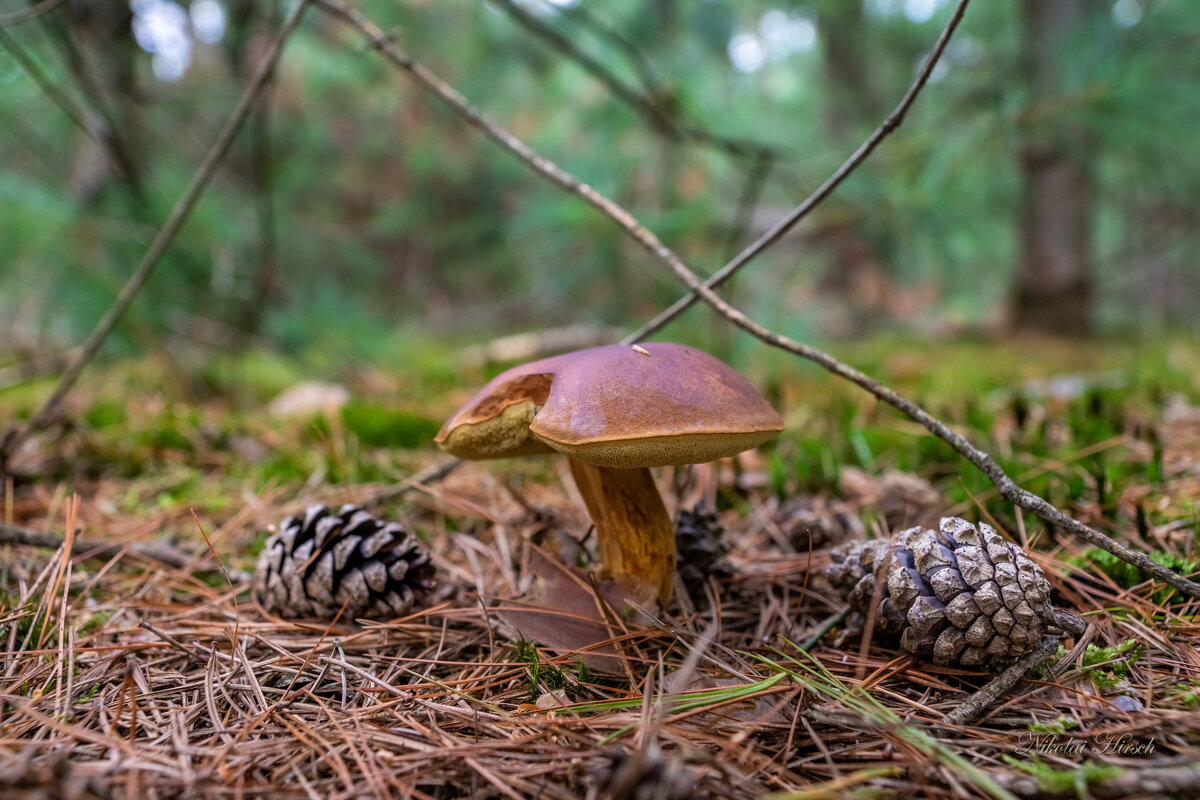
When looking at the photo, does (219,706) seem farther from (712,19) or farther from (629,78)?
(712,19)

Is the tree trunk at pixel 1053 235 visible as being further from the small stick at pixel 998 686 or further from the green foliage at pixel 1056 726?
the green foliage at pixel 1056 726

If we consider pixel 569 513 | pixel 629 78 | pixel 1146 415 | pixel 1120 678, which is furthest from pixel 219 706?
pixel 629 78

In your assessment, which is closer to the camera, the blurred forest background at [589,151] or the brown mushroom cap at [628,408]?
the brown mushroom cap at [628,408]

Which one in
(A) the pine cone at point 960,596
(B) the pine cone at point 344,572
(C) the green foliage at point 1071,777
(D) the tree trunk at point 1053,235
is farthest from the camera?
(D) the tree trunk at point 1053,235

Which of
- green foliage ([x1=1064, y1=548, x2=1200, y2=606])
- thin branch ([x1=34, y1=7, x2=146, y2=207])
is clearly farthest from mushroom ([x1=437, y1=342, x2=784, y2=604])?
thin branch ([x1=34, y1=7, x2=146, y2=207])

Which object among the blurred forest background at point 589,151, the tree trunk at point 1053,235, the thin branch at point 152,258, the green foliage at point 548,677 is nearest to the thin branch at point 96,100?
the blurred forest background at point 589,151

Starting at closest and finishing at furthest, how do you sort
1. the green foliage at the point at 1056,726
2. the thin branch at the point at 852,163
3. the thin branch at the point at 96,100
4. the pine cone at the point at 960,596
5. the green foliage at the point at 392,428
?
1. the green foliage at the point at 1056,726
2. the pine cone at the point at 960,596
3. the thin branch at the point at 852,163
4. the thin branch at the point at 96,100
5. the green foliage at the point at 392,428
